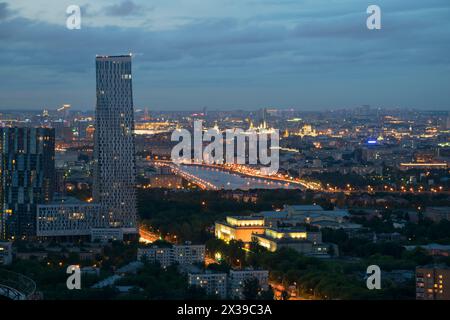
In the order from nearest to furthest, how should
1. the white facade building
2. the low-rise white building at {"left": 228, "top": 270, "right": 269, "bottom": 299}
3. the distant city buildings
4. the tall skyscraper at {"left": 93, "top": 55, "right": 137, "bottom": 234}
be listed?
the low-rise white building at {"left": 228, "top": 270, "right": 269, "bottom": 299} → the distant city buildings → the white facade building → the tall skyscraper at {"left": 93, "top": 55, "right": 137, "bottom": 234}

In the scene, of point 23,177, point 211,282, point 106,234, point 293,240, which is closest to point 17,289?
point 211,282

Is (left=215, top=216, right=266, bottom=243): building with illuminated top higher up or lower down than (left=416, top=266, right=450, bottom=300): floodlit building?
lower down

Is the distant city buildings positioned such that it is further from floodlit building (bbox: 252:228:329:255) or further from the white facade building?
the white facade building

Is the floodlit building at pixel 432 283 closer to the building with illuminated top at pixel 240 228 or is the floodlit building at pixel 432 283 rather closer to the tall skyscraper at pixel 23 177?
the building with illuminated top at pixel 240 228

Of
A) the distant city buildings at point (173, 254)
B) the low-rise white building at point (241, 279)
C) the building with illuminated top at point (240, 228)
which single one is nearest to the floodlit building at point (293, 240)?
the building with illuminated top at point (240, 228)

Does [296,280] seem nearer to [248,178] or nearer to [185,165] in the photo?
[248,178]

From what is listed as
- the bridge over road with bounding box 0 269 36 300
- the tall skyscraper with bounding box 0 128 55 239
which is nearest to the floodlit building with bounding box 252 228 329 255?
the tall skyscraper with bounding box 0 128 55 239
